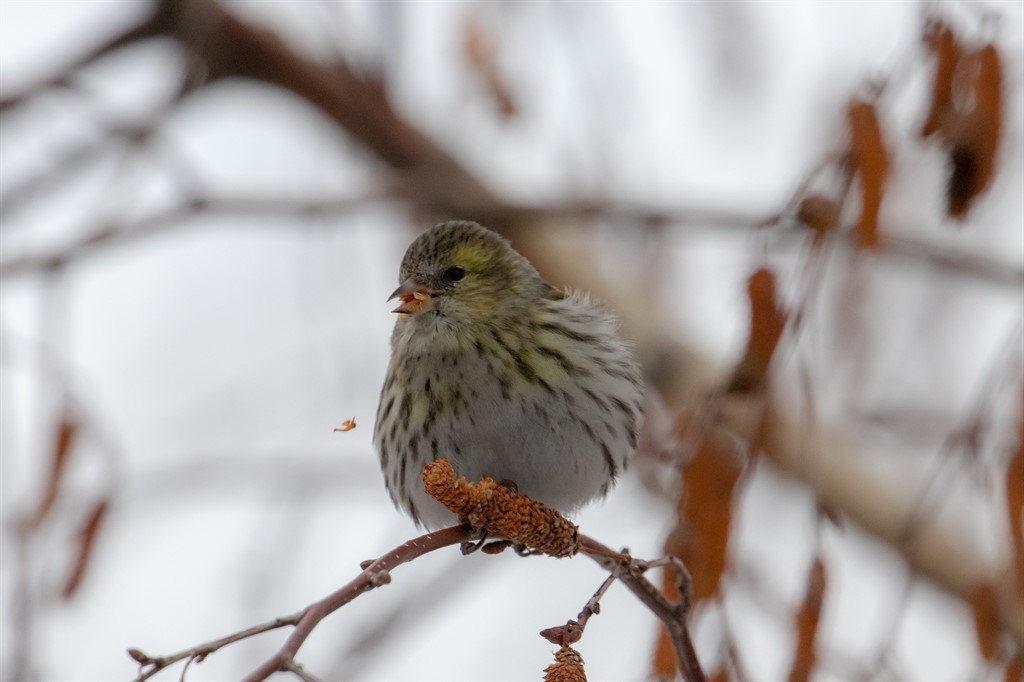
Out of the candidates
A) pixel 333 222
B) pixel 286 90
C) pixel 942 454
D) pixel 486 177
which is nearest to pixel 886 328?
pixel 486 177

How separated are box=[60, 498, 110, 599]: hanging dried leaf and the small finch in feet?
1.73

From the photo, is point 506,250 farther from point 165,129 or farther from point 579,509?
point 165,129

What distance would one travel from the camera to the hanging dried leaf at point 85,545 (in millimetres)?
2170

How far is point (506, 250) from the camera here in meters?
2.58

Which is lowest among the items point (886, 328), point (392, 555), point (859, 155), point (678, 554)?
point (886, 328)

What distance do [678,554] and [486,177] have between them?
11.4ft

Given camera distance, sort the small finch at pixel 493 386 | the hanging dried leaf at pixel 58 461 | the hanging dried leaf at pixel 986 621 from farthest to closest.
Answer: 1. the small finch at pixel 493 386
2. the hanging dried leaf at pixel 58 461
3. the hanging dried leaf at pixel 986 621

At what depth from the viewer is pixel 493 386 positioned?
2273 mm

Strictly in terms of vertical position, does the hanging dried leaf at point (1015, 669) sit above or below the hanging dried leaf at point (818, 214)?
below

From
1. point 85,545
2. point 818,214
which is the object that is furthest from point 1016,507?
point 85,545

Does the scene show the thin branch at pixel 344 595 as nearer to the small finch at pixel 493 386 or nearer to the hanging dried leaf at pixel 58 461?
the small finch at pixel 493 386

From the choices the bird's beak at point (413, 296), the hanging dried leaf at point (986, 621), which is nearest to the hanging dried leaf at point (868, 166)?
the hanging dried leaf at point (986, 621)

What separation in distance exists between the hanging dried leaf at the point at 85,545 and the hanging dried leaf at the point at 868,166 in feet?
4.61

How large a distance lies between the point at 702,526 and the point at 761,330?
0.84 ft
